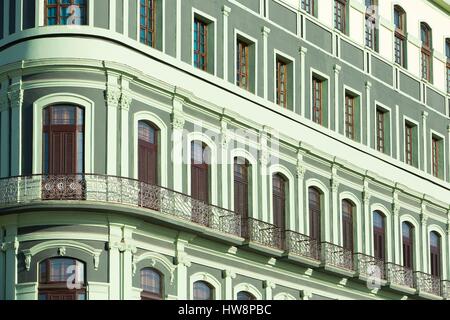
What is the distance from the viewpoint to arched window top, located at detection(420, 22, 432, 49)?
70.9m

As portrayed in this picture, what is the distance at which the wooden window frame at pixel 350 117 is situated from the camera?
212ft

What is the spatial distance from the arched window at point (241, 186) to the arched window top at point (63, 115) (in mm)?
7489

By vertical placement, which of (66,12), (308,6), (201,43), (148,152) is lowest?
(148,152)

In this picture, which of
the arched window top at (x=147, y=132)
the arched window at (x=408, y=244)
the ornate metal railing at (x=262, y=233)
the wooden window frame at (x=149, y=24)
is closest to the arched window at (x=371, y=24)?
the arched window at (x=408, y=244)

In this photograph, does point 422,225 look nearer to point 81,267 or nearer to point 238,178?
point 238,178

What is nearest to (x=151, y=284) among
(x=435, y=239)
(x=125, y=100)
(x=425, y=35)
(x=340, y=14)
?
(x=125, y=100)

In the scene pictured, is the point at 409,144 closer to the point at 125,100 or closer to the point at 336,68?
the point at 336,68

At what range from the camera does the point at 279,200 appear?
59656 millimetres

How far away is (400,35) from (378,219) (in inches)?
313

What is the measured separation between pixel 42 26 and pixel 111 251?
706 cm

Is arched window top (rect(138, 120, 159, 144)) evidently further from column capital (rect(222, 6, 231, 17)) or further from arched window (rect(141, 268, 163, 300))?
column capital (rect(222, 6, 231, 17))

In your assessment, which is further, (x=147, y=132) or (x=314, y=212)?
(x=314, y=212)

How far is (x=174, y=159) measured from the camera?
5419 centimetres

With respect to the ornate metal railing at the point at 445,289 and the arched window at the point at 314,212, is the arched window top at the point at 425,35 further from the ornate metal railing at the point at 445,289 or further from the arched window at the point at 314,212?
the arched window at the point at 314,212
